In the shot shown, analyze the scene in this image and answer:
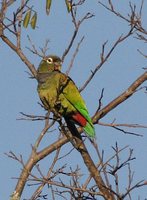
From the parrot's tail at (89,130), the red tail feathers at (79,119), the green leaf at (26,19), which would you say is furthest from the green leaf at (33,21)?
the parrot's tail at (89,130)

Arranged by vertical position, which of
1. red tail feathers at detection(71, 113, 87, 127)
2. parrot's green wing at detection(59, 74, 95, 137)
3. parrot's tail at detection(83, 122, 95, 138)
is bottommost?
parrot's tail at detection(83, 122, 95, 138)

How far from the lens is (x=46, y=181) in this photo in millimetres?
5770

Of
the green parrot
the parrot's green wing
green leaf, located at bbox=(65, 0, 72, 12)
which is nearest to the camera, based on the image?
green leaf, located at bbox=(65, 0, 72, 12)

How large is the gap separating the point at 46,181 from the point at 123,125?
975 mm

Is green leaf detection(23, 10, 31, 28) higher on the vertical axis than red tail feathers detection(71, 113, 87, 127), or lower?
higher

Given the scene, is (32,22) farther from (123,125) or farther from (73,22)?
(123,125)

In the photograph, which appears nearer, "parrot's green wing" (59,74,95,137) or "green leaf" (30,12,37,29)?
"green leaf" (30,12,37,29)

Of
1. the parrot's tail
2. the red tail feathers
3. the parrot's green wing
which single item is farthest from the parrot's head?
the parrot's tail

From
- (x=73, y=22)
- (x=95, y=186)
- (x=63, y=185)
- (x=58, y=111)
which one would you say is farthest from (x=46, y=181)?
(x=73, y=22)

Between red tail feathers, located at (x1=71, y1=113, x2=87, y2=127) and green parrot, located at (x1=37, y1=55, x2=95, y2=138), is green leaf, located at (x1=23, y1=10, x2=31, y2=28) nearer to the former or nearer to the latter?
green parrot, located at (x1=37, y1=55, x2=95, y2=138)

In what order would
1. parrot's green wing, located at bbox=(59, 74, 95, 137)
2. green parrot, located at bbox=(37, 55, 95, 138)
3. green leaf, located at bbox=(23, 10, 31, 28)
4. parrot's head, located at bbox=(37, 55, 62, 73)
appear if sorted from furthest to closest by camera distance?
1. parrot's head, located at bbox=(37, 55, 62, 73)
2. parrot's green wing, located at bbox=(59, 74, 95, 137)
3. green parrot, located at bbox=(37, 55, 95, 138)
4. green leaf, located at bbox=(23, 10, 31, 28)

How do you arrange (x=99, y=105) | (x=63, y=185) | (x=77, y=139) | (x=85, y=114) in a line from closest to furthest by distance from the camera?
(x=63, y=185) < (x=99, y=105) < (x=77, y=139) < (x=85, y=114)

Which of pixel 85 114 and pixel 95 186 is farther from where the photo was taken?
pixel 85 114

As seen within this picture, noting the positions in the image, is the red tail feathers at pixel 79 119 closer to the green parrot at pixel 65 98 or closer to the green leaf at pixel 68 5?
the green parrot at pixel 65 98
